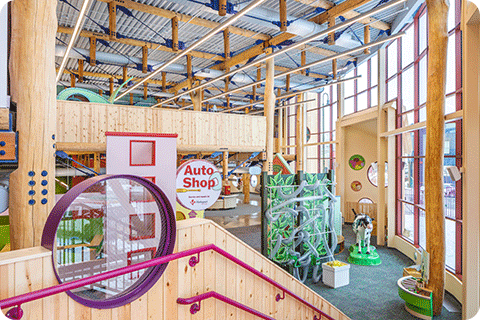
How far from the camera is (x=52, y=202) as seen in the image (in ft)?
11.7

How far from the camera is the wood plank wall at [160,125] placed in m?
8.57

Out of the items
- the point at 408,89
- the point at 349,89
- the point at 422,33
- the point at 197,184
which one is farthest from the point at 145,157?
the point at 349,89

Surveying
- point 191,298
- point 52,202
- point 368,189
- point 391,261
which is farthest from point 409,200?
point 52,202

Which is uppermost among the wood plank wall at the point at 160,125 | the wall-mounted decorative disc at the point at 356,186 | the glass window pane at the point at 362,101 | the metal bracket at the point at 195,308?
the glass window pane at the point at 362,101

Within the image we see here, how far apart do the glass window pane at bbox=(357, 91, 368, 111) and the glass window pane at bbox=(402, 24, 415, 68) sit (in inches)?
139

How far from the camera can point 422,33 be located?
31.3 ft

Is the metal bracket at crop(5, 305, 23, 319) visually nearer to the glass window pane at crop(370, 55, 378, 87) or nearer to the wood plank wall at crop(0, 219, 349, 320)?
the wood plank wall at crop(0, 219, 349, 320)

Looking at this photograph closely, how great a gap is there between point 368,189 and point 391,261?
19.2 ft

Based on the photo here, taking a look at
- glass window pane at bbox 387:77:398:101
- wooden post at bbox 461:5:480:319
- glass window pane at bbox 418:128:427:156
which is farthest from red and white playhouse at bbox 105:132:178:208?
glass window pane at bbox 387:77:398:101

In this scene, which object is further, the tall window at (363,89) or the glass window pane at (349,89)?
the glass window pane at (349,89)

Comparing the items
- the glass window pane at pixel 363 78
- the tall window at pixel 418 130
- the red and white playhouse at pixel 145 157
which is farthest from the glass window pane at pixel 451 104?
the glass window pane at pixel 363 78

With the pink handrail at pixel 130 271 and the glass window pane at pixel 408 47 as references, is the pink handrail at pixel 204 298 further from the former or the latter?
the glass window pane at pixel 408 47

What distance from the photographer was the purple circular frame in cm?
256

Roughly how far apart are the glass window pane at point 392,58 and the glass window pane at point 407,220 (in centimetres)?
480
